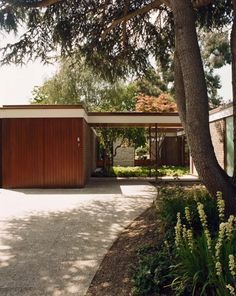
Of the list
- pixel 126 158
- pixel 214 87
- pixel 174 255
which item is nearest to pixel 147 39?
pixel 174 255

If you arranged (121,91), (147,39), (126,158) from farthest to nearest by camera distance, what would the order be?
(121,91) → (126,158) → (147,39)

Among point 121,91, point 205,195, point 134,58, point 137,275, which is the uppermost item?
point 121,91

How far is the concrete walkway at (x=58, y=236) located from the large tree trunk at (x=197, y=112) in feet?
5.96


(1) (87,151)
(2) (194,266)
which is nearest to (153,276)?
(2) (194,266)

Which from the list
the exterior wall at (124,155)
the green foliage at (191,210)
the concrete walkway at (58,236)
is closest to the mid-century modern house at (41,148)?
the concrete walkway at (58,236)

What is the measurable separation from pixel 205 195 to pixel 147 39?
5185 millimetres

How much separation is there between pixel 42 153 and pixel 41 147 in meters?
0.21

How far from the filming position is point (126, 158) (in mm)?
27094

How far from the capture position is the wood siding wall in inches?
543

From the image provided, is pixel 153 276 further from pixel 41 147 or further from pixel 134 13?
pixel 41 147

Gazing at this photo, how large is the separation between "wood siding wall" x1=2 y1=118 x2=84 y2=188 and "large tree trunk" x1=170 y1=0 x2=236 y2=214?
28.4 ft

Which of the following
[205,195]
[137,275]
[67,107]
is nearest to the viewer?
[137,275]

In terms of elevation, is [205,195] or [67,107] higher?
[67,107]

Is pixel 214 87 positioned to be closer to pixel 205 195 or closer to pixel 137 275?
pixel 205 195
